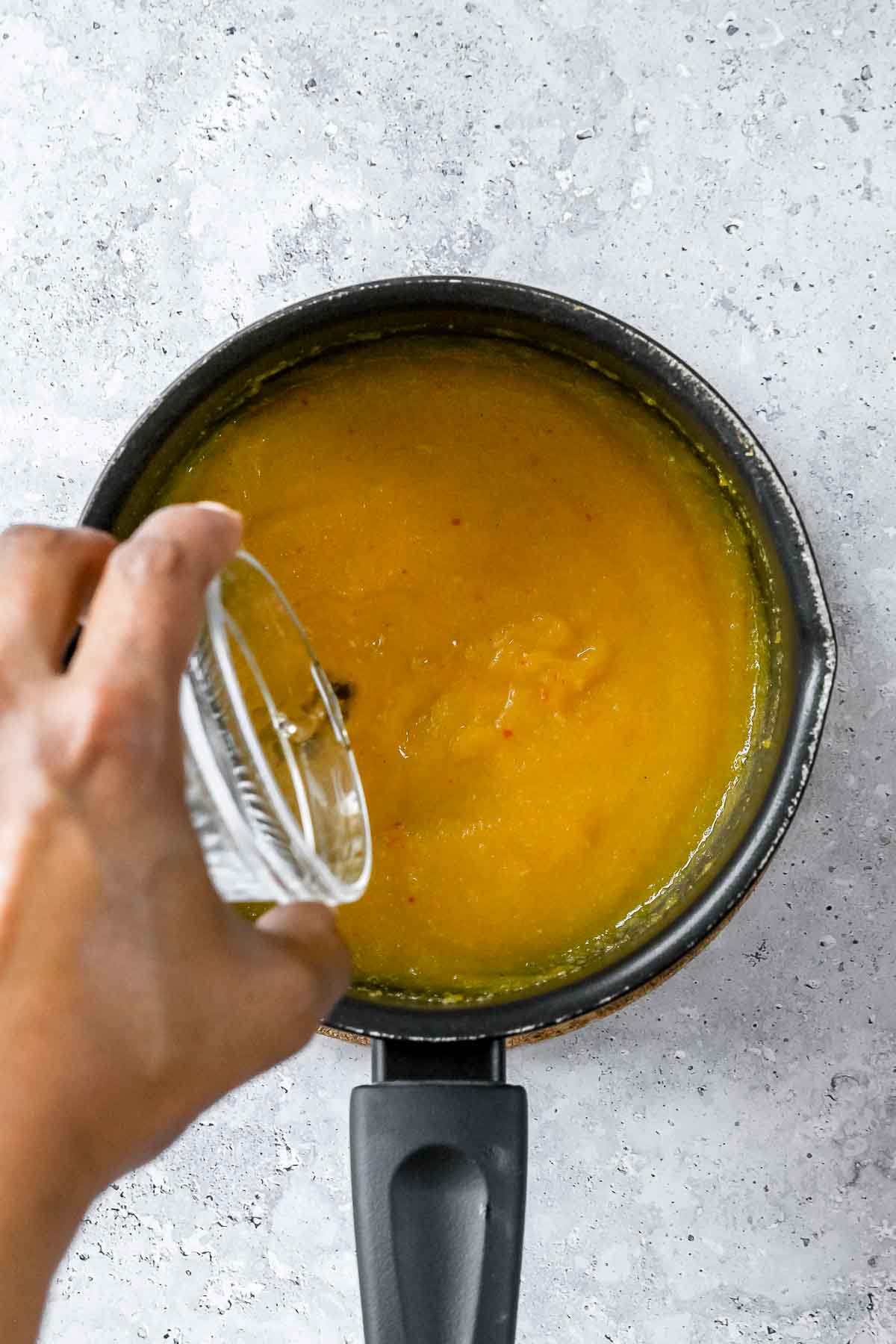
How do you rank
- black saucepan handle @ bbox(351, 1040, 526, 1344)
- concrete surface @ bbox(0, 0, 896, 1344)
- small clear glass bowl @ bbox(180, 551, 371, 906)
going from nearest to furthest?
small clear glass bowl @ bbox(180, 551, 371, 906), black saucepan handle @ bbox(351, 1040, 526, 1344), concrete surface @ bbox(0, 0, 896, 1344)

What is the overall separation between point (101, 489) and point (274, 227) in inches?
13.4

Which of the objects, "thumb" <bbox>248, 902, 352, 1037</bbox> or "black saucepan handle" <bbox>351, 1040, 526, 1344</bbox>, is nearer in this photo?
"thumb" <bbox>248, 902, 352, 1037</bbox>

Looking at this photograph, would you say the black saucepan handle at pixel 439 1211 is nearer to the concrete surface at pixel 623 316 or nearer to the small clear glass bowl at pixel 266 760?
the small clear glass bowl at pixel 266 760

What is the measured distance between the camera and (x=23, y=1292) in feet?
1.73

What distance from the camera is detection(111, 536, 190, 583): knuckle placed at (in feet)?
1.93

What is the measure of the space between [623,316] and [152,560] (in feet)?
1.96

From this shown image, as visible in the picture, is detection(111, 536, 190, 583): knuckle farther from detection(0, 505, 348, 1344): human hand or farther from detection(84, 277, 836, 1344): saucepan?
detection(84, 277, 836, 1344): saucepan

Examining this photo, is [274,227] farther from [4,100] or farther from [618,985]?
[618,985]

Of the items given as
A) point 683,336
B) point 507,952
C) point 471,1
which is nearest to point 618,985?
point 507,952

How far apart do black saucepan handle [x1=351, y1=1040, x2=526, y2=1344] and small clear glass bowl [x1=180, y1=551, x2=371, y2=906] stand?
14 centimetres

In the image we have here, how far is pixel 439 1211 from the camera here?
0.81 metres

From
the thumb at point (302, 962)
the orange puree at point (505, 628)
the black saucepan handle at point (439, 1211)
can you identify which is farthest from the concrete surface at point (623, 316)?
the thumb at point (302, 962)

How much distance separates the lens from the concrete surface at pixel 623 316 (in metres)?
1.06

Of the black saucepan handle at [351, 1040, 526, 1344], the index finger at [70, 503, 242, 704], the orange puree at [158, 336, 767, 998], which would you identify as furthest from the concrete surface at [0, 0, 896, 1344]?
the index finger at [70, 503, 242, 704]
